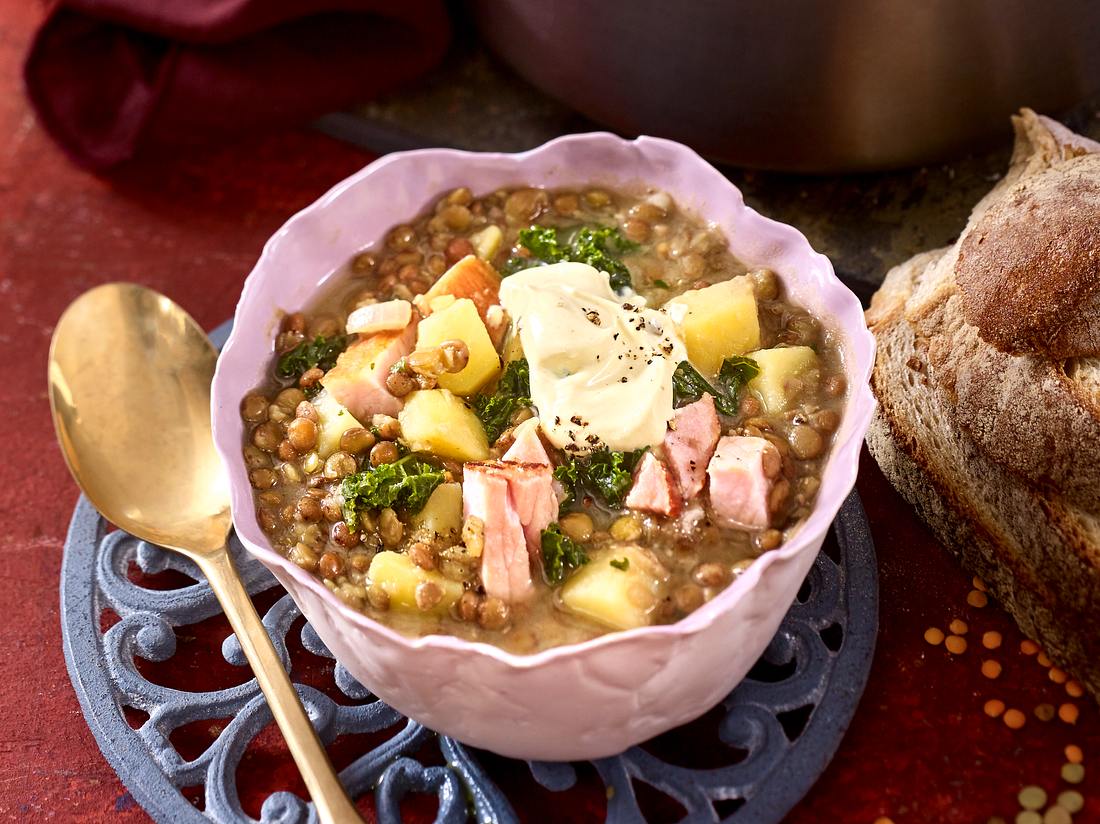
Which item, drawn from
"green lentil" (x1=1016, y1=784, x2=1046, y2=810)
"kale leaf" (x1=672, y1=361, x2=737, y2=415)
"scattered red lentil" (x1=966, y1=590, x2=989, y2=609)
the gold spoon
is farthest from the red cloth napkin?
"green lentil" (x1=1016, y1=784, x2=1046, y2=810)

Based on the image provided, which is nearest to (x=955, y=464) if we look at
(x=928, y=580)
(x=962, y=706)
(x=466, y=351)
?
(x=928, y=580)

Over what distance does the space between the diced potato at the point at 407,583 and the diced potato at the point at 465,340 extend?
47 cm

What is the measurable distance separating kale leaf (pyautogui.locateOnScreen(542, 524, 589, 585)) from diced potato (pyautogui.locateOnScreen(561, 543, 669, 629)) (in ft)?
0.06

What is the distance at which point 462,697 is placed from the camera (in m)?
2.19

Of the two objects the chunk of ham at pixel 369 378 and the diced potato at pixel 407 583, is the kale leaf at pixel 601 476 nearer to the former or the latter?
the diced potato at pixel 407 583

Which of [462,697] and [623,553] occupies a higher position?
[623,553]

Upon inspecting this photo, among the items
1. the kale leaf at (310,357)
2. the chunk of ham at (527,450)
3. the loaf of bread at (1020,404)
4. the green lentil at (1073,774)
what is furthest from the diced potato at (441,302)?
the green lentil at (1073,774)

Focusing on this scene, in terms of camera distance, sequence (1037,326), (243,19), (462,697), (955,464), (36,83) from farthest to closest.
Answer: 1. (36,83)
2. (243,19)
3. (955,464)
4. (1037,326)
5. (462,697)

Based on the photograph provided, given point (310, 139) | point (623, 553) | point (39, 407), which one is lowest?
point (39, 407)

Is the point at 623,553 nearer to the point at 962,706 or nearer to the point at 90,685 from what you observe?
the point at 962,706

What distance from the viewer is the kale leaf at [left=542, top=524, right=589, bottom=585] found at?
2322mm

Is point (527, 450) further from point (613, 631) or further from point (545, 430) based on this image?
point (613, 631)

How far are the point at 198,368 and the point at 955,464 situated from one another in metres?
1.89

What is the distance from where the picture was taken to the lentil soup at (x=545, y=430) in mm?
2301
